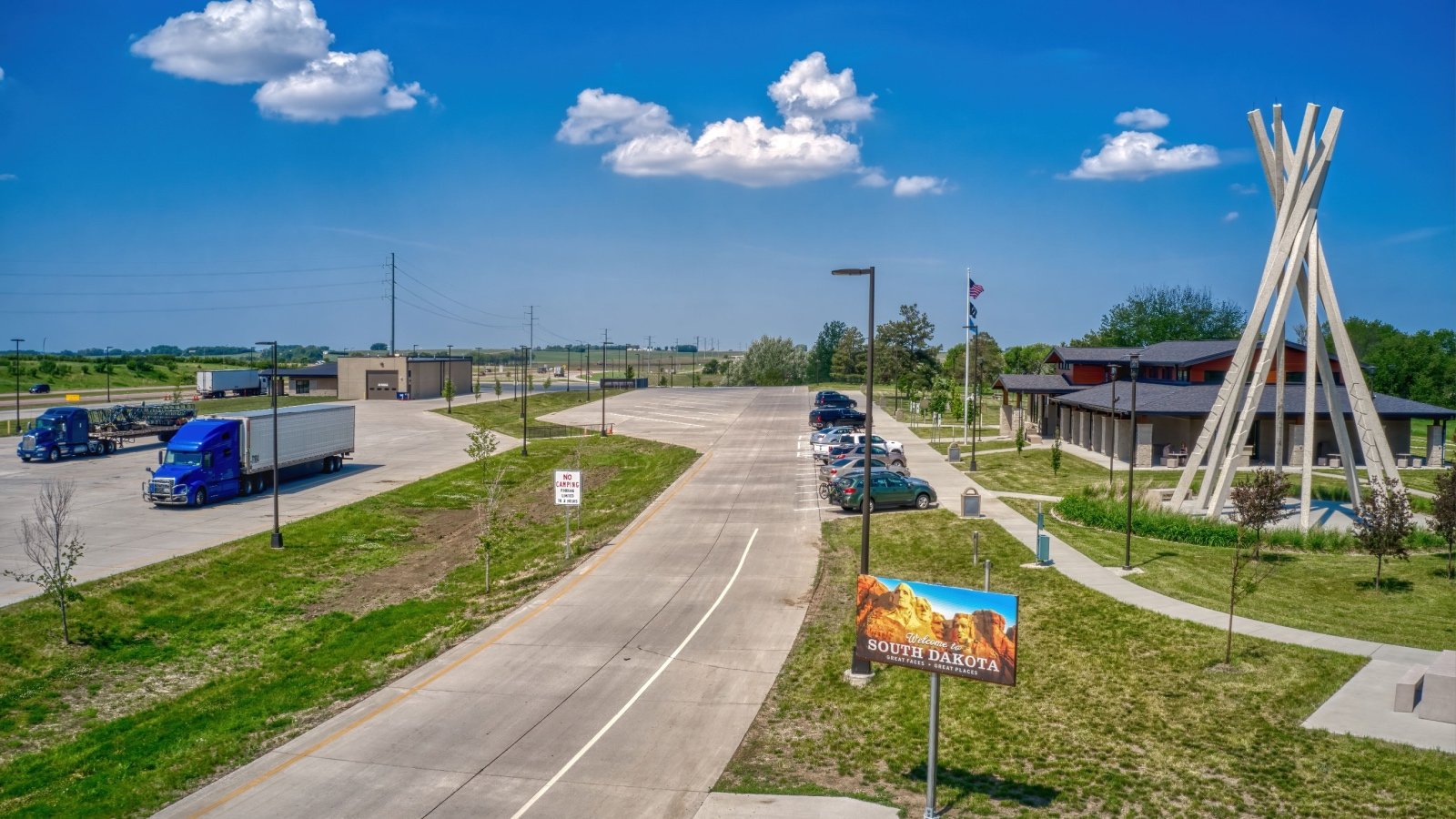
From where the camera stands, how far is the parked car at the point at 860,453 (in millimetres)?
47484

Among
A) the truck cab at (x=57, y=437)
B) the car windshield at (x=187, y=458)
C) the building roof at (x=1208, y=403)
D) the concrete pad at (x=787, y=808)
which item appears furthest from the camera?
the truck cab at (x=57, y=437)

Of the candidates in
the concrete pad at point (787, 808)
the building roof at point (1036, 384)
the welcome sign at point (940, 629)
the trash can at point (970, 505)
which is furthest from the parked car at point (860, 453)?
the concrete pad at point (787, 808)

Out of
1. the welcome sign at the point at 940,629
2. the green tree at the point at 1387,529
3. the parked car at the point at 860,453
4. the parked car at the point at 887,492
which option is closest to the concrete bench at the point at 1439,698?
the welcome sign at the point at 940,629

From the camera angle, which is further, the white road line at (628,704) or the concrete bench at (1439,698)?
the concrete bench at (1439,698)

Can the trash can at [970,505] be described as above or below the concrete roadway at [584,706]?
above

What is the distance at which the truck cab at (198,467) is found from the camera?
134ft

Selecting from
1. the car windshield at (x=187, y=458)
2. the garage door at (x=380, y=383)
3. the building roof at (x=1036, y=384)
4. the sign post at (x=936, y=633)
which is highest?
the building roof at (x=1036, y=384)

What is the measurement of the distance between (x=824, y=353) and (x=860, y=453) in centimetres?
13154

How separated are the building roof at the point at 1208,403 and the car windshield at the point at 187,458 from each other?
4338cm

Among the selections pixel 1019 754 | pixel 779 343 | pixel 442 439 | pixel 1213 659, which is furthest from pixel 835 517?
pixel 779 343

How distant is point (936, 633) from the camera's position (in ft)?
43.7

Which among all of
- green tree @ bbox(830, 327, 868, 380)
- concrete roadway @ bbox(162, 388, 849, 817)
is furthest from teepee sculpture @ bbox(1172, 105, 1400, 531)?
green tree @ bbox(830, 327, 868, 380)

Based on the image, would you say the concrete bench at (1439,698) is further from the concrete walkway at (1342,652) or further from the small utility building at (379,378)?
the small utility building at (379,378)

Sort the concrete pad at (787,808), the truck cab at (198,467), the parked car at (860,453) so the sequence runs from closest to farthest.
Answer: the concrete pad at (787,808)
the truck cab at (198,467)
the parked car at (860,453)
